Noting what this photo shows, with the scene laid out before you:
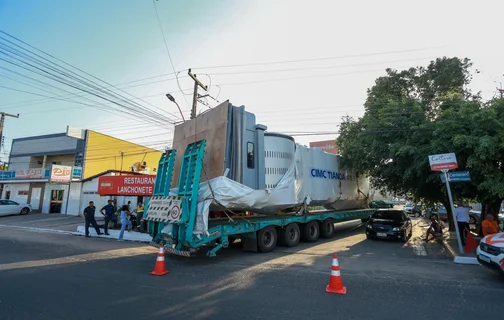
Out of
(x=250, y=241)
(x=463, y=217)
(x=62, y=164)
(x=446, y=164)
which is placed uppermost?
(x=62, y=164)

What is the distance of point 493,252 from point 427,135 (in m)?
5.39

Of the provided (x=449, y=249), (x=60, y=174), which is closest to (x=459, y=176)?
(x=449, y=249)

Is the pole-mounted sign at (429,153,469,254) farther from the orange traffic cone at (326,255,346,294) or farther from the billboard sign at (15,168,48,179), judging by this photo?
the billboard sign at (15,168,48,179)

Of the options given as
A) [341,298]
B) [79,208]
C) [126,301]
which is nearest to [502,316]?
[341,298]

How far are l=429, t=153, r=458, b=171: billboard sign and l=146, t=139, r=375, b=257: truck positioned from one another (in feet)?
15.0

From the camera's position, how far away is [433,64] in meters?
16.5

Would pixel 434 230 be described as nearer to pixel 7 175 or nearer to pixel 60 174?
pixel 60 174

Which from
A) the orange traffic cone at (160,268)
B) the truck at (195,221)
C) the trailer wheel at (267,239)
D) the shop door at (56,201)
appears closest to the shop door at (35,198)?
the shop door at (56,201)

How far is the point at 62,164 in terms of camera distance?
94.9ft

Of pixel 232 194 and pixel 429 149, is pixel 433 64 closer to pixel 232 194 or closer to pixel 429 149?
pixel 429 149

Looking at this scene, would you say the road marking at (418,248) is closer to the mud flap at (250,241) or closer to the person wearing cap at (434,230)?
the person wearing cap at (434,230)

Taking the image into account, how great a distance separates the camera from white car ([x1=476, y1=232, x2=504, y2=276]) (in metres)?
5.75

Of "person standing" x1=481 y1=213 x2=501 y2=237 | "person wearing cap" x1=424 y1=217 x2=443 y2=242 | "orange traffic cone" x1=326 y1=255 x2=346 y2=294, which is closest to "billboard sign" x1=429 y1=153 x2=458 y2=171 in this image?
"person standing" x1=481 y1=213 x2=501 y2=237

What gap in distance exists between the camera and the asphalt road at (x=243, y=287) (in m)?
4.25
